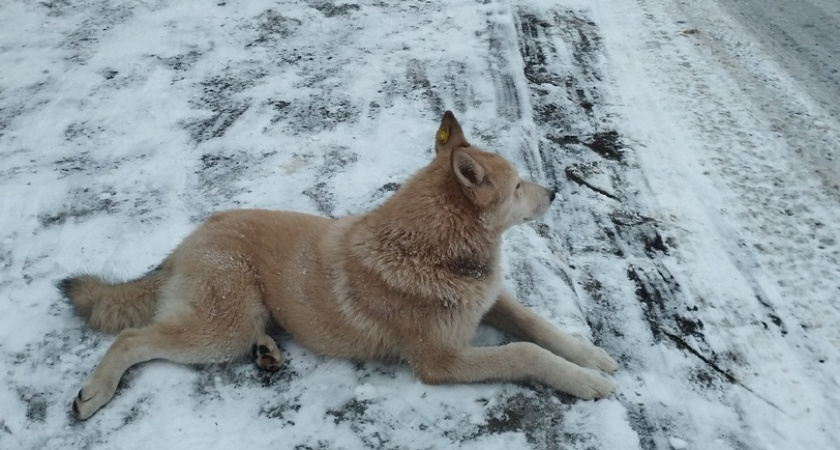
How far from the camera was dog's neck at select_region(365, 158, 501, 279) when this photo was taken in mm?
3512

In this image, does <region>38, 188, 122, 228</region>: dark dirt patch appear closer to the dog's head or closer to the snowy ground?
the snowy ground

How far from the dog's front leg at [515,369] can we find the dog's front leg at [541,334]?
0.46 ft

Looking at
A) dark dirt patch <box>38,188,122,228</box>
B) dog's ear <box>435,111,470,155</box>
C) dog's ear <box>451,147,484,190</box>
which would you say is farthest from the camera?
dark dirt patch <box>38,188,122,228</box>

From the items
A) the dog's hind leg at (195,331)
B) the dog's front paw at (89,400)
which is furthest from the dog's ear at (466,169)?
the dog's front paw at (89,400)

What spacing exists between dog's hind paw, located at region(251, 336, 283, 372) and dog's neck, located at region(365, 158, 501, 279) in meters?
0.85

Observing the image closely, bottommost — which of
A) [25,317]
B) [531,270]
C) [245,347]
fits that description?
[25,317]

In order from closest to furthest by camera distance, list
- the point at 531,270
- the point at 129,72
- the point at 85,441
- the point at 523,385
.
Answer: the point at 85,441, the point at 523,385, the point at 531,270, the point at 129,72

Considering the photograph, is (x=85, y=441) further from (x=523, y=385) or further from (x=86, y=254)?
(x=523, y=385)

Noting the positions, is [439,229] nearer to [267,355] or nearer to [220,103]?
[267,355]

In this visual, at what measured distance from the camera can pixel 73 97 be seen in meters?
6.23

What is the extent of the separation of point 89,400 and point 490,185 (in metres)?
2.38

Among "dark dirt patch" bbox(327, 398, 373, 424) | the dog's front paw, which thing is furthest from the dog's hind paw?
the dog's front paw

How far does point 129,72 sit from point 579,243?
481 cm

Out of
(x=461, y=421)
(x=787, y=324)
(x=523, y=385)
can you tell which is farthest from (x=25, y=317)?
(x=787, y=324)
